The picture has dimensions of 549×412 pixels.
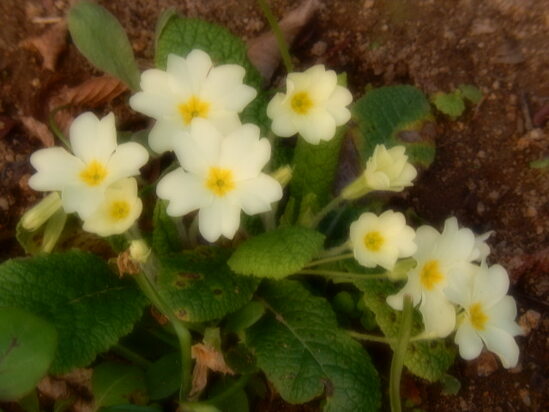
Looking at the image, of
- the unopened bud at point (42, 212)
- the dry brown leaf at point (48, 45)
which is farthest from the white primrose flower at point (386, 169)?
the dry brown leaf at point (48, 45)

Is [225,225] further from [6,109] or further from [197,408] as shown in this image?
[6,109]

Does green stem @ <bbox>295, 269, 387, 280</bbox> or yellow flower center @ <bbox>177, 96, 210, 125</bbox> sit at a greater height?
yellow flower center @ <bbox>177, 96, 210, 125</bbox>

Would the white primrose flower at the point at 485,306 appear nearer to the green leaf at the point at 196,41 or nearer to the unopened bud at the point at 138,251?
the unopened bud at the point at 138,251

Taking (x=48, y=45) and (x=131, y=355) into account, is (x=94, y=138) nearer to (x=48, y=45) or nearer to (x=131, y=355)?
(x=131, y=355)

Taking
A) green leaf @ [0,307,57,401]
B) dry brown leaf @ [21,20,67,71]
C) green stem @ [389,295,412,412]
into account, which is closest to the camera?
green leaf @ [0,307,57,401]

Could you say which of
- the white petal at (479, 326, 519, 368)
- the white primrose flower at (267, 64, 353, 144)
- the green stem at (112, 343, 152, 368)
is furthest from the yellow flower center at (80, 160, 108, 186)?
the white petal at (479, 326, 519, 368)

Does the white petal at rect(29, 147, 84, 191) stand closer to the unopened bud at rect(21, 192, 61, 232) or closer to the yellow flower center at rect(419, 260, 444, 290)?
A: the unopened bud at rect(21, 192, 61, 232)
